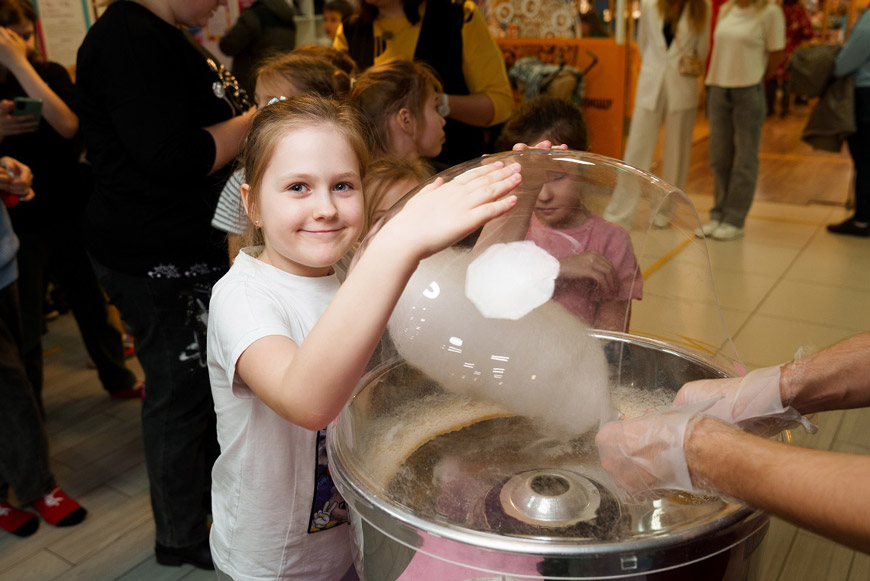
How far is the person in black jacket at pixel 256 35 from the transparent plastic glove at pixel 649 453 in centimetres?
301

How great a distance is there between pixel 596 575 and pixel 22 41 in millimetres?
2363

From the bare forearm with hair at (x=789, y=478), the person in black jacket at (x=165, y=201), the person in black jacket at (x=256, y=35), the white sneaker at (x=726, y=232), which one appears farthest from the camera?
the white sneaker at (x=726, y=232)

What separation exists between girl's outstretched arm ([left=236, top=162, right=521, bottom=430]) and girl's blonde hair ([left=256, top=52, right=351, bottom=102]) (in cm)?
96

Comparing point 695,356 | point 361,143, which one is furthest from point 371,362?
point 695,356

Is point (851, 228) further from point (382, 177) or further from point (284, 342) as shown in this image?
point (284, 342)

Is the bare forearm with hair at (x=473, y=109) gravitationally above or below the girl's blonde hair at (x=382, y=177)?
below

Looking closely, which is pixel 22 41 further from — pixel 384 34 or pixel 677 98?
pixel 677 98

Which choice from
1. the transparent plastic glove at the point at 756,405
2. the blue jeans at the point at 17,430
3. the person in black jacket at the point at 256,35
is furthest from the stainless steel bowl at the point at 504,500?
the person in black jacket at the point at 256,35

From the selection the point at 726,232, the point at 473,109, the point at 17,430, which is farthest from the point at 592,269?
the point at 726,232

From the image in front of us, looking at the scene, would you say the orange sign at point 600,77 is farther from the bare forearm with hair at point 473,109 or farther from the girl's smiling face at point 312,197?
the girl's smiling face at point 312,197

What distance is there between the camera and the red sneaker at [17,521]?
1990 millimetres

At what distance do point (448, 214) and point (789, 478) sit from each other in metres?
0.40

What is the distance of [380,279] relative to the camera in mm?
716

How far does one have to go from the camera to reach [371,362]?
96 cm
